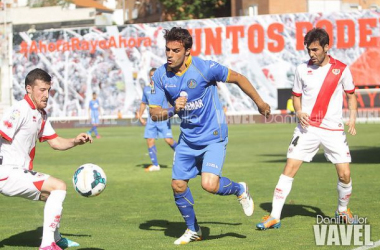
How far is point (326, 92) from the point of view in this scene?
9.77 meters

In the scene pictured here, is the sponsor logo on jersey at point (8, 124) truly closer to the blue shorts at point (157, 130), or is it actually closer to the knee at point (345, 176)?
the knee at point (345, 176)

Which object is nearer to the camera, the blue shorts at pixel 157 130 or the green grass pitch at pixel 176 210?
the green grass pitch at pixel 176 210

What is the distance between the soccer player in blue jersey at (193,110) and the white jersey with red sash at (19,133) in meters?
1.30

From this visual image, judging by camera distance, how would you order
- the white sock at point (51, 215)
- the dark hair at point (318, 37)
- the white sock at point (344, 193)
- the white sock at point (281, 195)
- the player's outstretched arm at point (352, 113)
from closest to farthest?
1. the white sock at point (51, 215)
2. the dark hair at point (318, 37)
3. the white sock at point (281, 195)
4. the white sock at point (344, 193)
5. the player's outstretched arm at point (352, 113)

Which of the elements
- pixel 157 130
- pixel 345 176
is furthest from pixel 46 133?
pixel 157 130

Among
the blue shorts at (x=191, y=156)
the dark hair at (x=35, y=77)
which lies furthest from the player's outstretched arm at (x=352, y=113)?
the dark hair at (x=35, y=77)

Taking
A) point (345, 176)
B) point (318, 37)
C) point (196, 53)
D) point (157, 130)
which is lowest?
point (157, 130)

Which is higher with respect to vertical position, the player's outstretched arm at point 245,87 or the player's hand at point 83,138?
the player's outstretched arm at point 245,87

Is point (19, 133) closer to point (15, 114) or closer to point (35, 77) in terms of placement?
point (15, 114)

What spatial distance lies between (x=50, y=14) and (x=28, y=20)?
318cm

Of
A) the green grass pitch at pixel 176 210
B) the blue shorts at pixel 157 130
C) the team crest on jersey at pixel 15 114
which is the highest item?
the team crest on jersey at pixel 15 114

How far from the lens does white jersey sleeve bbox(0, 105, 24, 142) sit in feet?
26.0

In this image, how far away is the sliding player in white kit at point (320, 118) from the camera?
9.76 m

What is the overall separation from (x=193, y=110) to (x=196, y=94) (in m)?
0.19
